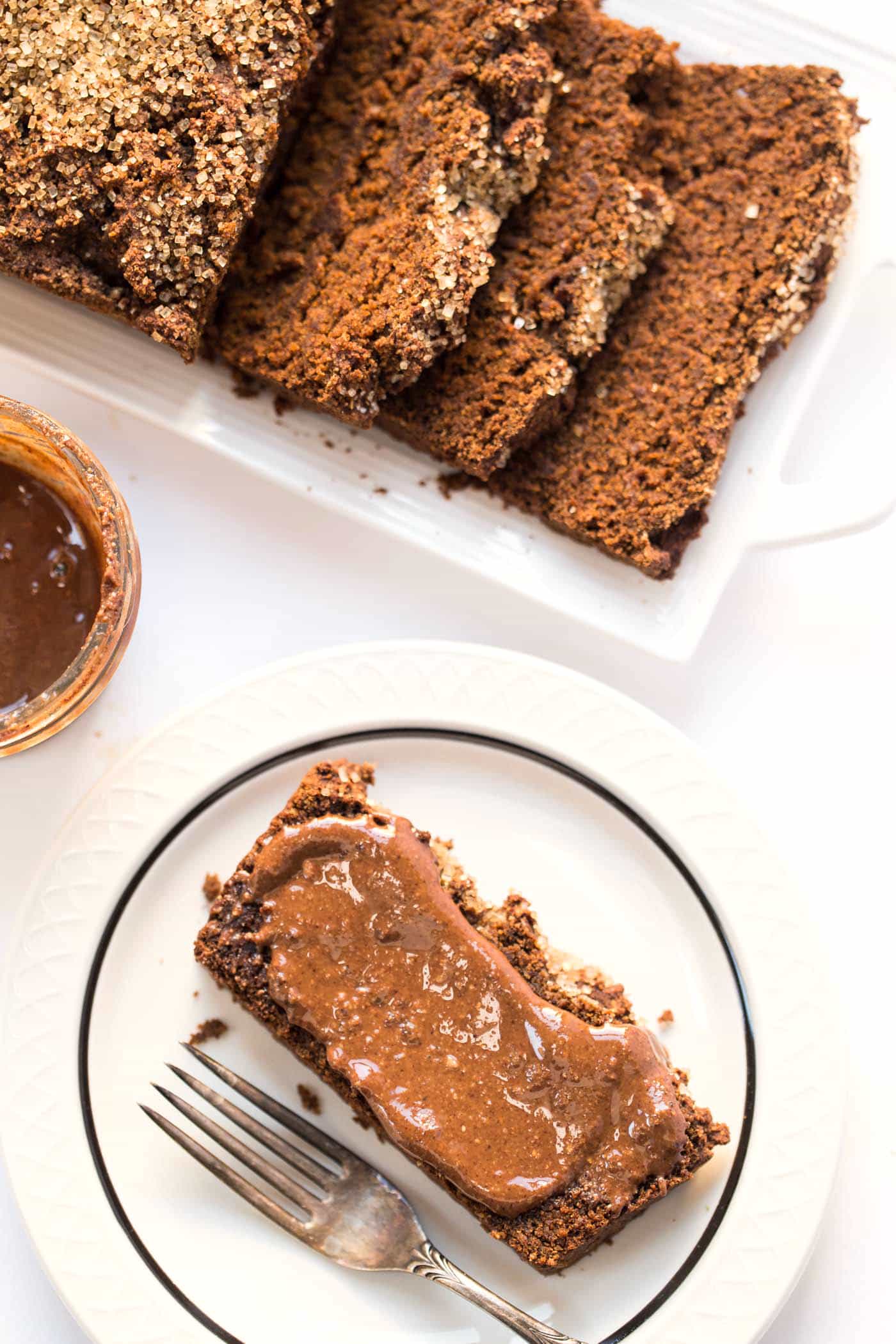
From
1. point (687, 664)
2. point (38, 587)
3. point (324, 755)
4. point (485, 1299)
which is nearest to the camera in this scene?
point (485, 1299)

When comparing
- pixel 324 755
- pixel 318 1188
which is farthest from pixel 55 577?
pixel 318 1188

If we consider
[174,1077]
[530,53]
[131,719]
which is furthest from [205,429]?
[174,1077]

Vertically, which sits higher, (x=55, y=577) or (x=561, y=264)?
(x=561, y=264)

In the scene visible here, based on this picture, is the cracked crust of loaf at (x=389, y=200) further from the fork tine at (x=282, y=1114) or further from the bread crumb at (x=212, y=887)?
the fork tine at (x=282, y=1114)

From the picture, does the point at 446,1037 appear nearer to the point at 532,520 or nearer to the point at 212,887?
the point at 212,887

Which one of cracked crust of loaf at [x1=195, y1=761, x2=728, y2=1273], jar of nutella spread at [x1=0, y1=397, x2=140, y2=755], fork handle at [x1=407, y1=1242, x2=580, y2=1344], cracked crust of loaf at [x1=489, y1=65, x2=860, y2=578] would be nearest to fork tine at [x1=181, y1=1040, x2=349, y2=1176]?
cracked crust of loaf at [x1=195, y1=761, x2=728, y2=1273]

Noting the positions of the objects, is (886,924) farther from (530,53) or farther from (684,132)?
(530,53)

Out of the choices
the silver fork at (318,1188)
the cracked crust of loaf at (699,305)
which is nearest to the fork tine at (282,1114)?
the silver fork at (318,1188)
